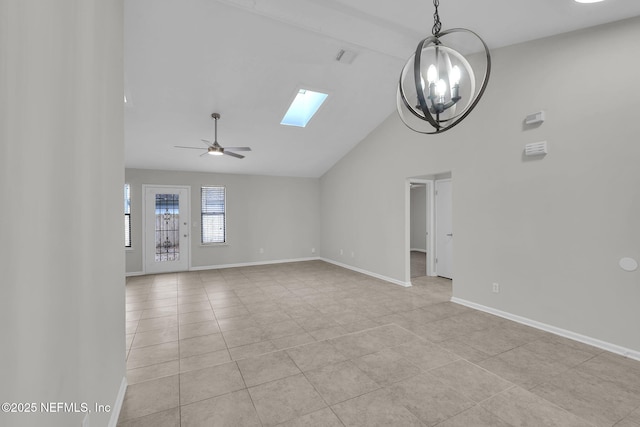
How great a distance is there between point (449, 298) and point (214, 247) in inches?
223

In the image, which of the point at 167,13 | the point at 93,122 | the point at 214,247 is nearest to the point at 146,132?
the point at 167,13

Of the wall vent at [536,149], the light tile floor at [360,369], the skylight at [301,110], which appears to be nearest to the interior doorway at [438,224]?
the light tile floor at [360,369]

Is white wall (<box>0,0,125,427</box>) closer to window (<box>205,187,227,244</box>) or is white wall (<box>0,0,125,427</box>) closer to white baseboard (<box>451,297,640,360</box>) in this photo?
white baseboard (<box>451,297,640,360</box>)

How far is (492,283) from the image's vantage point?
4.01 meters

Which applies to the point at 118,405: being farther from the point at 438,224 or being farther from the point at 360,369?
the point at 438,224

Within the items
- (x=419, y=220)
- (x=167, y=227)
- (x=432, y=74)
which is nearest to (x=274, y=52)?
(x=432, y=74)

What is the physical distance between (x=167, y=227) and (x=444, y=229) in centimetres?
657

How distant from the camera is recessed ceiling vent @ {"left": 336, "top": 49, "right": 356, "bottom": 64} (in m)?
3.90

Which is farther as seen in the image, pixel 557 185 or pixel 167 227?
pixel 167 227

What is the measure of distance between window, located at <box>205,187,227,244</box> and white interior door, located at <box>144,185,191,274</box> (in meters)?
0.41

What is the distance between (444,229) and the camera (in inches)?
244

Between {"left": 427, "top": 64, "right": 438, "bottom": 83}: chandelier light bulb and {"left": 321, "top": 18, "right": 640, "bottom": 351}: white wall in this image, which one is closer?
{"left": 427, "top": 64, "right": 438, "bottom": 83}: chandelier light bulb

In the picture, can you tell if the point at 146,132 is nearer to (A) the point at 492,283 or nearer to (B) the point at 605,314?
(A) the point at 492,283

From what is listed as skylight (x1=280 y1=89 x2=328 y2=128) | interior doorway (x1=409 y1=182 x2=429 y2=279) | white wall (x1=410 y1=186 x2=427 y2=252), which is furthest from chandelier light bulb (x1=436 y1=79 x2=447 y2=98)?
white wall (x1=410 y1=186 x2=427 y2=252)
